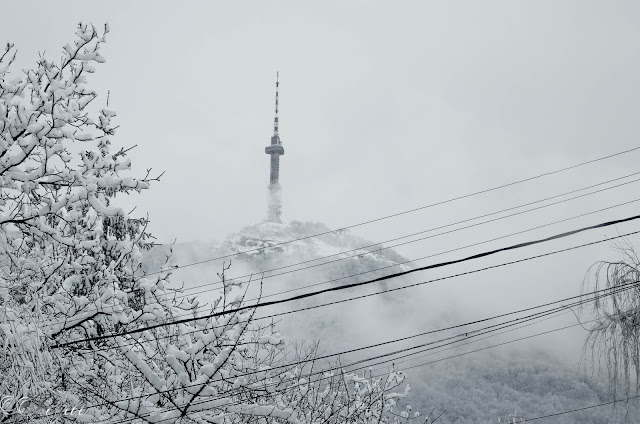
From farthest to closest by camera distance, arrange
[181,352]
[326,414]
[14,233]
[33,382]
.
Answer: [326,414] < [14,233] < [181,352] < [33,382]

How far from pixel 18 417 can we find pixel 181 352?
1646 millimetres

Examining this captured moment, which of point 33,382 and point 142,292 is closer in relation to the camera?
point 33,382

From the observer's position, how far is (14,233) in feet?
23.2

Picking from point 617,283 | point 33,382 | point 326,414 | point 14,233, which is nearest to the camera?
point 33,382

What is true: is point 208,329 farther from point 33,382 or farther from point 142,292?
point 33,382

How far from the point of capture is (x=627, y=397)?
315 inches

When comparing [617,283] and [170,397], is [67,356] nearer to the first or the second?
[170,397]

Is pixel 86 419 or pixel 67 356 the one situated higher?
pixel 67 356

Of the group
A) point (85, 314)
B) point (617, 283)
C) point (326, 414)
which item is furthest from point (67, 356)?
point (617, 283)

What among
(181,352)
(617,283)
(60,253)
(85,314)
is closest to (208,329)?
(181,352)

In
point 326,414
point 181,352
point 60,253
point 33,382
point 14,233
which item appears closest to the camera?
point 33,382

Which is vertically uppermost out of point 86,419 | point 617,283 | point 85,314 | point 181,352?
point 617,283

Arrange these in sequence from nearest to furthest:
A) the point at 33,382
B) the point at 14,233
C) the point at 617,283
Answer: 1. the point at 33,382
2. the point at 14,233
3. the point at 617,283

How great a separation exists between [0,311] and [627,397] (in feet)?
22.1
